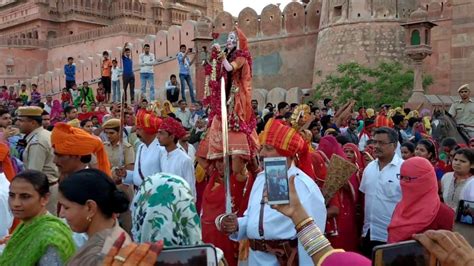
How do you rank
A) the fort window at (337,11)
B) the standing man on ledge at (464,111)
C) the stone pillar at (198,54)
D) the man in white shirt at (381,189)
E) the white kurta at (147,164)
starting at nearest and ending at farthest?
the man in white shirt at (381,189)
the white kurta at (147,164)
the standing man on ledge at (464,111)
the stone pillar at (198,54)
the fort window at (337,11)

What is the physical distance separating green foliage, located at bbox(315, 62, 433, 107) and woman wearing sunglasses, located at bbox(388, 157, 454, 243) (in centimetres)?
1558

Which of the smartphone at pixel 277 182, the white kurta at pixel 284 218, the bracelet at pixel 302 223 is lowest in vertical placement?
the white kurta at pixel 284 218

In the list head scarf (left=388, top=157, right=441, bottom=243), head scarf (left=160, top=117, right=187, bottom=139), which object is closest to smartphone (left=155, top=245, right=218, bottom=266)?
head scarf (left=388, top=157, right=441, bottom=243)

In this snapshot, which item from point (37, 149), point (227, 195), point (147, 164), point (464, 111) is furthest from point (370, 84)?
point (227, 195)

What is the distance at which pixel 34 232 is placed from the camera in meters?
2.84

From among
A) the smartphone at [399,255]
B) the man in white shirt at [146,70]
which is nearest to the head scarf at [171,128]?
the smartphone at [399,255]

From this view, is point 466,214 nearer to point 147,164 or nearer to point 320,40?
point 147,164

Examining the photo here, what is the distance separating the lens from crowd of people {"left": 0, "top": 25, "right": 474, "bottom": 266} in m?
2.53

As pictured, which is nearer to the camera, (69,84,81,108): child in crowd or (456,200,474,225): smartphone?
(456,200,474,225): smartphone

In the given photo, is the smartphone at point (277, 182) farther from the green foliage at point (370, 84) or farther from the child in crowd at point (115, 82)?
the green foliage at point (370, 84)

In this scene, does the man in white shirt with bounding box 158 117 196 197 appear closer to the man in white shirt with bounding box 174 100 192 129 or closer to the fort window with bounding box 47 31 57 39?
the man in white shirt with bounding box 174 100 192 129

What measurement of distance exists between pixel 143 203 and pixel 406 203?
6.29 ft

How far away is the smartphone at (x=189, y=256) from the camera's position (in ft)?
6.52

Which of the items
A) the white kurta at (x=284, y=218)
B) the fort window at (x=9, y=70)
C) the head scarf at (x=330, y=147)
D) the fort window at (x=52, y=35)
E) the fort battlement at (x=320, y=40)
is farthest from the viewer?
the fort window at (x=52, y=35)
